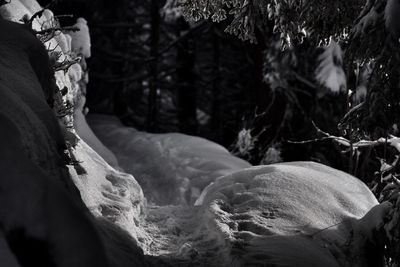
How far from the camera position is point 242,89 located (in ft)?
70.2

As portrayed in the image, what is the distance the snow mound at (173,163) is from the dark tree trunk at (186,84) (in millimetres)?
5094

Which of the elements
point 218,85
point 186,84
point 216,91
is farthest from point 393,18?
point 218,85

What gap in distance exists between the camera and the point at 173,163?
37.2ft

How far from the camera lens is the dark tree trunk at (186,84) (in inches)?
781

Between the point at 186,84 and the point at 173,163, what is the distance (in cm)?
863

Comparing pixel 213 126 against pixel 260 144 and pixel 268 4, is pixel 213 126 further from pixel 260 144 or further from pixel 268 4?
pixel 268 4

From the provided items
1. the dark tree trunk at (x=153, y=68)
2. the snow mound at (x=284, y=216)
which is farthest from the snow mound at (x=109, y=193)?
the dark tree trunk at (x=153, y=68)

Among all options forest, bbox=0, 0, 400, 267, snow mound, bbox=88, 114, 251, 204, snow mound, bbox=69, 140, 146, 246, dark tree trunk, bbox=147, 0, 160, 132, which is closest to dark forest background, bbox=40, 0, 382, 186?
dark tree trunk, bbox=147, 0, 160, 132

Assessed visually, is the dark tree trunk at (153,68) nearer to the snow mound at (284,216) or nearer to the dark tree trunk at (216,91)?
the dark tree trunk at (216,91)

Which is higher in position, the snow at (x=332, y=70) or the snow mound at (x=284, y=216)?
the snow at (x=332, y=70)

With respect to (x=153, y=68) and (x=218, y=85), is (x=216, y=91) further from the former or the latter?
(x=153, y=68)

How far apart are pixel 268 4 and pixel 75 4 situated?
13112 mm

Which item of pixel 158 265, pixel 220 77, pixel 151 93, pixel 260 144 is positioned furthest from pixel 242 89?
pixel 158 265

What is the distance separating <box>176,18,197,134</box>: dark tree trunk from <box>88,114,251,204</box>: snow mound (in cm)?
509
